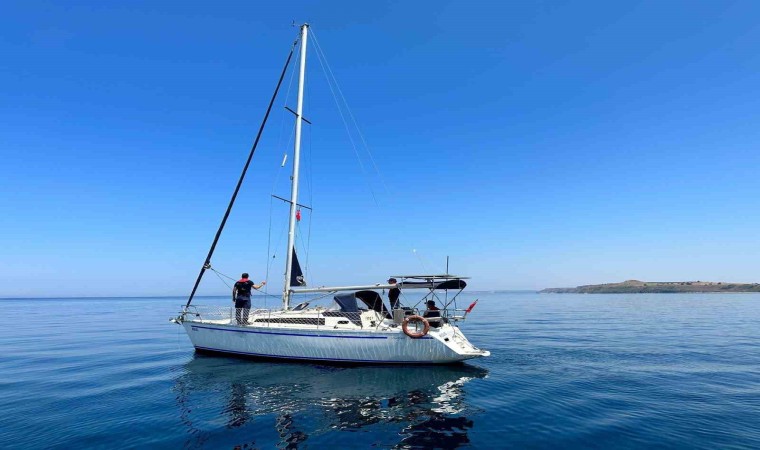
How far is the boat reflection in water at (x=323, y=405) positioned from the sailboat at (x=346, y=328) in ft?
2.40

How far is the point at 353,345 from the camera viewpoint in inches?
635

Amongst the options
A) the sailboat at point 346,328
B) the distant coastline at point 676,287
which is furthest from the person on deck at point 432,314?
the distant coastline at point 676,287

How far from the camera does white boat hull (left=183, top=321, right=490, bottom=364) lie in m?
15.7

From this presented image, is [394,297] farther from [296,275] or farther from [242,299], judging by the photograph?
[242,299]

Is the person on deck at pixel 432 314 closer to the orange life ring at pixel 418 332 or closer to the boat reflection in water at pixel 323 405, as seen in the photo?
the orange life ring at pixel 418 332

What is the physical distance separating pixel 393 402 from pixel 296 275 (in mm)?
9579

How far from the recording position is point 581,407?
35.5 ft

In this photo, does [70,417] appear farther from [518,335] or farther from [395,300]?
[518,335]

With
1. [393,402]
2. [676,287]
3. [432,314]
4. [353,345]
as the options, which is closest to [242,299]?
[353,345]

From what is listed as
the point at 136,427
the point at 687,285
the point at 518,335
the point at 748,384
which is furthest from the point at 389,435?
the point at 687,285

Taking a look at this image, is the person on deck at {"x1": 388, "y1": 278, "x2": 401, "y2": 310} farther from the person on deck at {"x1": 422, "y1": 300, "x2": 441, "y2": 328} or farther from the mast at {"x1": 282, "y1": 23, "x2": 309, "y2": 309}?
the mast at {"x1": 282, "y1": 23, "x2": 309, "y2": 309}

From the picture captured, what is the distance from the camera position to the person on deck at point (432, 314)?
53.7ft

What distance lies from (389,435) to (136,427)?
6.78 metres

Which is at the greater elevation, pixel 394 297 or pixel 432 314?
pixel 394 297
